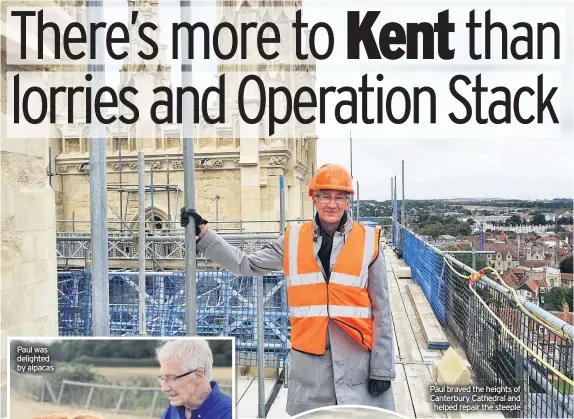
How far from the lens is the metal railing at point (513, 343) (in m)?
2.36

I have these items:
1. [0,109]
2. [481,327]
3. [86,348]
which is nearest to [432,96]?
[481,327]

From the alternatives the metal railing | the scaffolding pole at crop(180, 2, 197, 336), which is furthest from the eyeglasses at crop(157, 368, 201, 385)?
the metal railing

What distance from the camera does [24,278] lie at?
9.03ft

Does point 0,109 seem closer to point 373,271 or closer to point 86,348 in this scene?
point 86,348

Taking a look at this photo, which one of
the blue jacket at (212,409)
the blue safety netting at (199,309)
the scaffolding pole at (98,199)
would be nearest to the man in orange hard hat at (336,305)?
the blue jacket at (212,409)

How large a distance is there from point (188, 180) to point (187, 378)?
0.90 meters

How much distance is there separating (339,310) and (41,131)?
1.90m

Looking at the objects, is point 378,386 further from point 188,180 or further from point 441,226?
point 188,180

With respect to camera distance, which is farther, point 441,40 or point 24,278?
point 24,278

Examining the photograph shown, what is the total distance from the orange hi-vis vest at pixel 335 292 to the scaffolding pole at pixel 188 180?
47 cm

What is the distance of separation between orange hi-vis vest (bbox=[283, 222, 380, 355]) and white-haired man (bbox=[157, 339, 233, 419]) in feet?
1.35

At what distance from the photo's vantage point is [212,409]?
2242 mm

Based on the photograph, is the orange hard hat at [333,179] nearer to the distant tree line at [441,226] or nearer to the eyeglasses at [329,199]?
the eyeglasses at [329,199]

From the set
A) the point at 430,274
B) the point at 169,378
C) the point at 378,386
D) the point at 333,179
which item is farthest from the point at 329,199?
the point at 430,274
